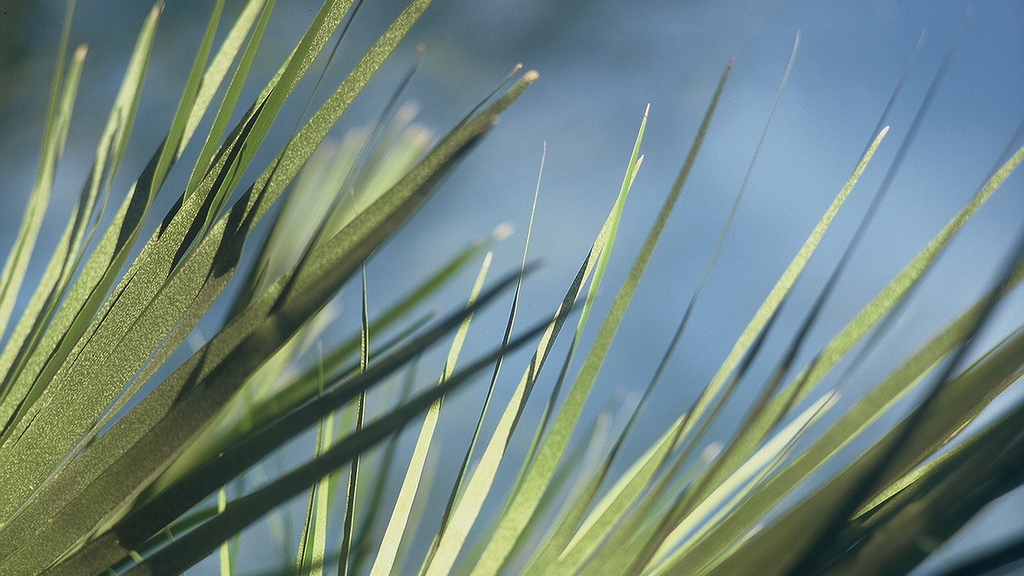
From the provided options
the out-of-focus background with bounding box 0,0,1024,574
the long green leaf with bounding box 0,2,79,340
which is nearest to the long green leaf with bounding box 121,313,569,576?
the long green leaf with bounding box 0,2,79,340

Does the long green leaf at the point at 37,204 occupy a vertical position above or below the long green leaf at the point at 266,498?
above

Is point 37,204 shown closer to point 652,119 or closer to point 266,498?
point 266,498

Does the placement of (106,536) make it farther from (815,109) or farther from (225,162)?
(815,109)

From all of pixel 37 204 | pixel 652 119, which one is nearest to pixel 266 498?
pixel 37 204

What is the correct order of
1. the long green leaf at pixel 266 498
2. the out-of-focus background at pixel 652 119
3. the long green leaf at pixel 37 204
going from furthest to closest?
the out-of-focus background at pixel 652 119, the long green leaf at pixel 37 204, the long green leaf at pixel 266 498

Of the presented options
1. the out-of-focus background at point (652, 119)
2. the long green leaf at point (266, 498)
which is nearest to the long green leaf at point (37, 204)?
the long green leaf at point (266, 498)

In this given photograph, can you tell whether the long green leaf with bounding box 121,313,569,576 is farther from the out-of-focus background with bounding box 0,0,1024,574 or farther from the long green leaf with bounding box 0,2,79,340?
the out-of-focus background with bounding box 0,0,1024,574

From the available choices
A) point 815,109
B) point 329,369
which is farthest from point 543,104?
point 329,369

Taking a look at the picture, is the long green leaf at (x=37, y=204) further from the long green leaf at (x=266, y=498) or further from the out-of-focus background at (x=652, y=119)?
the out-of-focus background at (x=652, y=119)
